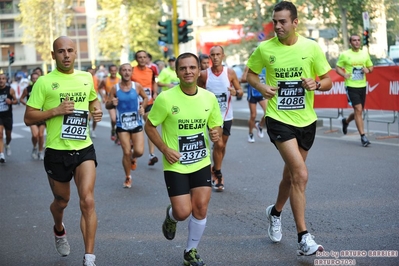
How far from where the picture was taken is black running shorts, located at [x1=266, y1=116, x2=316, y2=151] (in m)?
6.42

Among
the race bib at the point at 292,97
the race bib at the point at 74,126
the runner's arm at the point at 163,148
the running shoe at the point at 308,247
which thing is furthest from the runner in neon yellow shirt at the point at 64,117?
the running shoe at the point at 308,247

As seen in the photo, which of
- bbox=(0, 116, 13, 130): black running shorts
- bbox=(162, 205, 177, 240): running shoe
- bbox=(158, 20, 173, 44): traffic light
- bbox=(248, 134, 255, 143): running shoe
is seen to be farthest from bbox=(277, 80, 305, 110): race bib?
bbox=(158, 20, 173, 44): traffic light

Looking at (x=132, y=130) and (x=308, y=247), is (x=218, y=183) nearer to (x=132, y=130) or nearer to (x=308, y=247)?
(x=132, y=130)

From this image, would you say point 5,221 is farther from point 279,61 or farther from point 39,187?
point 279,61

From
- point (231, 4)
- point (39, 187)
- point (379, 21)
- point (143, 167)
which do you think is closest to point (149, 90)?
point (143, 167)

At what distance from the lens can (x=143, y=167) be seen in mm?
13344

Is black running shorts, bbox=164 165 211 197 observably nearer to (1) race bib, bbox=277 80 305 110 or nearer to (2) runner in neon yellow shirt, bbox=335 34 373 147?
(1) race bib, bbox=277 80 305 110

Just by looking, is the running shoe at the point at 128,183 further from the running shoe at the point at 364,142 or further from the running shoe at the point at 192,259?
the running shoe at the point at 364,142

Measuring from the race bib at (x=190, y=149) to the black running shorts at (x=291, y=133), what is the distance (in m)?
0.76

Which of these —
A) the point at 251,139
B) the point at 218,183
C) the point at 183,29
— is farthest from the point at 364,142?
the point at 183,29

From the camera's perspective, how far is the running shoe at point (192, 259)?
5988mm

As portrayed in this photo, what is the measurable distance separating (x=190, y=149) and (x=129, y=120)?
17.4 feet

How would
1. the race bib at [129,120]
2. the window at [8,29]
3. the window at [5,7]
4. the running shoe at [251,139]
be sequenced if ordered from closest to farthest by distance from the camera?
the race bib at [129,120] → the running shoe at [251,139] → the window at [5,7] → the window at [8,29]

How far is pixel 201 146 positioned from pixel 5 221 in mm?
3710
